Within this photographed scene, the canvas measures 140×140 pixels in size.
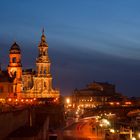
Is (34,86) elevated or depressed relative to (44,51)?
depressed

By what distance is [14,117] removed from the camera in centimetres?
4438

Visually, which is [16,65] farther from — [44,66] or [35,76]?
[44,66]

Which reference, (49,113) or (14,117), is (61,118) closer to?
(49,113)

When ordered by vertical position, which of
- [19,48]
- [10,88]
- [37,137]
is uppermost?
[19,48]

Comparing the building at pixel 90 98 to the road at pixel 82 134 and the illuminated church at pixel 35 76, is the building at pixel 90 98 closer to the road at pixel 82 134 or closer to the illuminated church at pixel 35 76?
the illuminated church at pixel 35 76

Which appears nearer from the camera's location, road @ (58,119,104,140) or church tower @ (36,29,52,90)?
road @ (58,119,104,140)

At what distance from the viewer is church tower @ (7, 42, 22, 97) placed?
350 feet

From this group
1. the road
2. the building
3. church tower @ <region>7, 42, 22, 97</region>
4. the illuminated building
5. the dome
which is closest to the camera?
the road

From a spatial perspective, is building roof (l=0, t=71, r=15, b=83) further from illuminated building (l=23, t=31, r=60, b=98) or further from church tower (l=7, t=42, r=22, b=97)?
illuminated building (l=23, t=31, r=60, b=98)

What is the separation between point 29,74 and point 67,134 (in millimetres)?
59797

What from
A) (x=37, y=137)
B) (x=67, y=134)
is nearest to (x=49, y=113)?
(x=67, y=134)

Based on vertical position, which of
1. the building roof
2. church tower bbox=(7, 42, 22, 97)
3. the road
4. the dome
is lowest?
the road

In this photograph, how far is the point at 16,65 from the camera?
10950cm

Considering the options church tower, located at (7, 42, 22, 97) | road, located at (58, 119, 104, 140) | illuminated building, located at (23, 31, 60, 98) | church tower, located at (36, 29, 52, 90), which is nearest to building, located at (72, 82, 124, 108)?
church tower, located at (36, 29, 52, 90)
